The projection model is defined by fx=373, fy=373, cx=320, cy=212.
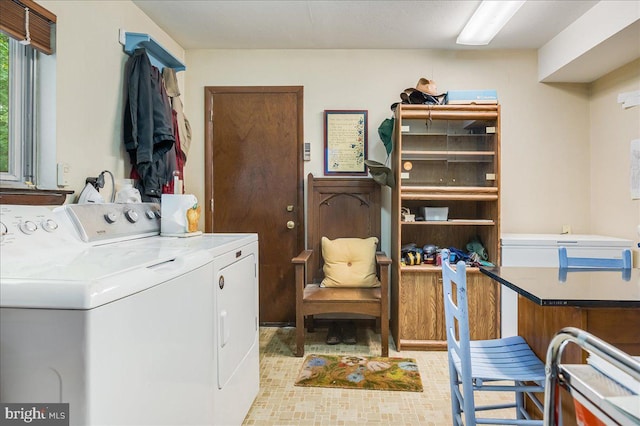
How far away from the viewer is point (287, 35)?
3.09 meters

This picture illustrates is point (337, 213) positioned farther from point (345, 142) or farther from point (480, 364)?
point (480, 364)

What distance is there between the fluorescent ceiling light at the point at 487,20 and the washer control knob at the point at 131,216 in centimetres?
246

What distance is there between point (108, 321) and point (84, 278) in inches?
4.3

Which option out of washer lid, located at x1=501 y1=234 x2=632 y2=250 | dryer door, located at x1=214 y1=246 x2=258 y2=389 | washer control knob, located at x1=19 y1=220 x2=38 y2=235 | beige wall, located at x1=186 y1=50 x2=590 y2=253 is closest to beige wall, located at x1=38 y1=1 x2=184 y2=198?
washer control knob, located at x1=19 y1=220 x2=38 y2=235

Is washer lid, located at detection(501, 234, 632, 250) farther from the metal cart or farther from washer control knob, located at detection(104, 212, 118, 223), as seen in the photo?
washer control knob, located at detection(104, 212, 118, 223)

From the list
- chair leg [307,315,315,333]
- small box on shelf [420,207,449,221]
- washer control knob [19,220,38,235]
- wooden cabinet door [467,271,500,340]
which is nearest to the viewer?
washer control knob [19,220,38,235]

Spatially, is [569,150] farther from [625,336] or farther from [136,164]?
[136,164]

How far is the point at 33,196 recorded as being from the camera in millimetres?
1670

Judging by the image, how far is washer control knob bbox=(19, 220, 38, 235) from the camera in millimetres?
1279

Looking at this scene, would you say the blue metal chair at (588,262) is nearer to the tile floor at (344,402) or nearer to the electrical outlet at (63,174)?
the tile floor at (344,402)

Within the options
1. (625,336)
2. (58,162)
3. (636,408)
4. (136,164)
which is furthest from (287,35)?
(636,408)

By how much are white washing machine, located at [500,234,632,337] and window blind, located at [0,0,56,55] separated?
312cm

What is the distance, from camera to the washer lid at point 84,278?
780 mm

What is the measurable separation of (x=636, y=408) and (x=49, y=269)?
1227mm
